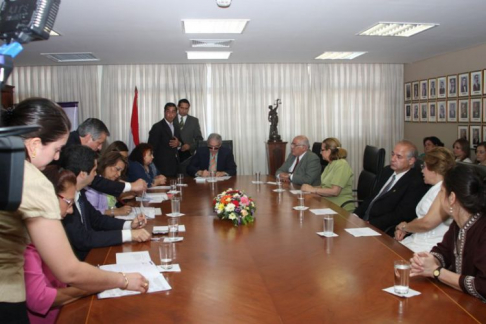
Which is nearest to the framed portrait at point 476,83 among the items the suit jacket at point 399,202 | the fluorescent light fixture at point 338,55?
the fluorescent light fixture at point 338,55

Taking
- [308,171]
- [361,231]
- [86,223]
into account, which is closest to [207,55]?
[308,171]

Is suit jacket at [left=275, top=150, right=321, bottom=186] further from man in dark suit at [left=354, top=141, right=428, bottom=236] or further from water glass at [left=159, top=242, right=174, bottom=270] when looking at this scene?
water glass at [left=159, top=242, right=174, bottom=270]

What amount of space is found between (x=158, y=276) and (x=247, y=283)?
0.38 metres

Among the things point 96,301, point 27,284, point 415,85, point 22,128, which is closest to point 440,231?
point 96,301

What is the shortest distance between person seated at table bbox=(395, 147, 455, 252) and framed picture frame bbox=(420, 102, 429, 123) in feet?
18.1

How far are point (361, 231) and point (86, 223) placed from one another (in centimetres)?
166

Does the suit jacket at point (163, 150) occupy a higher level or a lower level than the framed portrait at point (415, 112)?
lower

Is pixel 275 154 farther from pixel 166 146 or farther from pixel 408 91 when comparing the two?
pixel 408 91

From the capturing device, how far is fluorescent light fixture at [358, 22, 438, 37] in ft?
18.3

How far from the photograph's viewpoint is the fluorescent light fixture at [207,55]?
7762 millimetres

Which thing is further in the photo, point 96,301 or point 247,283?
point 247,283

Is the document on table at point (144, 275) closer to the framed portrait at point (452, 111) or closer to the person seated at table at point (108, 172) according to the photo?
the person seated at table at point (108, 172)

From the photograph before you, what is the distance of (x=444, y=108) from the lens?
782 cm

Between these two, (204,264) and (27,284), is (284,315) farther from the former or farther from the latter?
(27,284)
